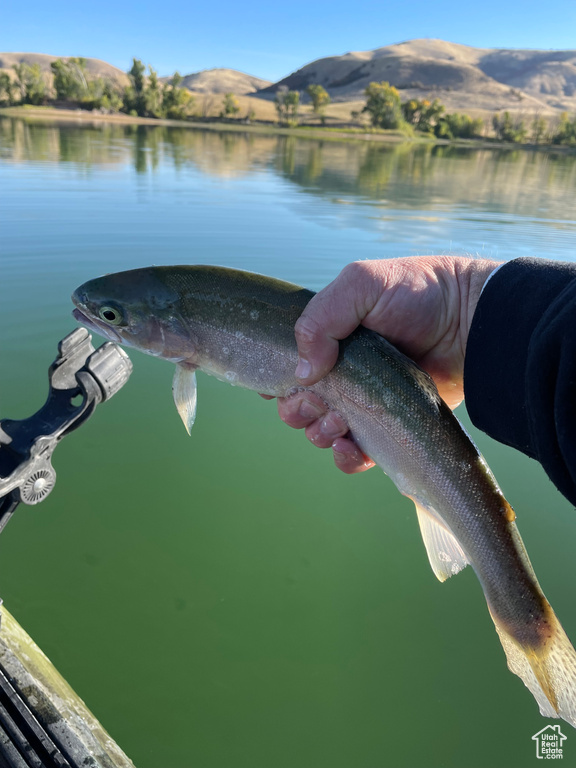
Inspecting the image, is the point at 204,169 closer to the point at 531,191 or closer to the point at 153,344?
the point at 531,191

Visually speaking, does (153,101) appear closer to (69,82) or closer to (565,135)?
(69,82)

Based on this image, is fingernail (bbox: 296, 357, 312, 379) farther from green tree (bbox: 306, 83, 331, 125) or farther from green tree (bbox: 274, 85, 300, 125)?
green tree (bbox: 306, 83, 331, 125)

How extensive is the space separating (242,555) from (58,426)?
1.93 meters

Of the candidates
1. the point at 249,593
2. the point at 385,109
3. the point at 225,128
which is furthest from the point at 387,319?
the point at 385,109

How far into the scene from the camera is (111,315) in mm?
2674

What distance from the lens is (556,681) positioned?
6.51ft

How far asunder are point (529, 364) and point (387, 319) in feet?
3.38

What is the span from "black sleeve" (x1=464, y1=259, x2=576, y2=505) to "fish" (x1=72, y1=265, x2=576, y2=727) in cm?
29

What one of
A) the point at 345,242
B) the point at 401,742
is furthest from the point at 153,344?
the point at 345,242

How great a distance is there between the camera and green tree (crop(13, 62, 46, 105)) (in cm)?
9162

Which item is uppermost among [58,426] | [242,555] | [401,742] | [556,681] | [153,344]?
[153,344]

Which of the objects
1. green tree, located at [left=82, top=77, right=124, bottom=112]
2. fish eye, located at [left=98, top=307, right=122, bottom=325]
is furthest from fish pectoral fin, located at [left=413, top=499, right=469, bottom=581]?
green tree, located at [left=82, top=77, right=124, bottom=112]

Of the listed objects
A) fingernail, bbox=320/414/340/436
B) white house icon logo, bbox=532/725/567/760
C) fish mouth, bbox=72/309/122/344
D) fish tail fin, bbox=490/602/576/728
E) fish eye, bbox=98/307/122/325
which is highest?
fish eye, bbox=98/307/122/325

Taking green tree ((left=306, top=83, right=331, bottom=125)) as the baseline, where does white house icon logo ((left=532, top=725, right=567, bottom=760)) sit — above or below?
below
